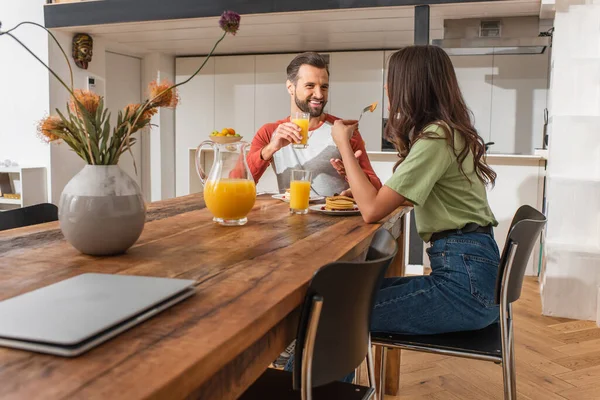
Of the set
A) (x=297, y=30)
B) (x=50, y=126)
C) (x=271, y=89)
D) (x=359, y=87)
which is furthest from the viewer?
(x=271, y=89)

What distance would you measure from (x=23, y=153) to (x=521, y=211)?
15.2 feet

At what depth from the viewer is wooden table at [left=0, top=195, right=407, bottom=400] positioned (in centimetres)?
59

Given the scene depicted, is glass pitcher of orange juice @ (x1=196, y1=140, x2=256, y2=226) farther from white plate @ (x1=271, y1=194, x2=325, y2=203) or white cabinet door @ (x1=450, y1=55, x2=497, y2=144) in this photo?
white cabinet door @ (x1=450, y1=55, x2=497, y2=144)

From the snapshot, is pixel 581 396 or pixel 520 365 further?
pixel 520 365

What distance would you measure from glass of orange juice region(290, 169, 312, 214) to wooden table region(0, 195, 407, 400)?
0.11m

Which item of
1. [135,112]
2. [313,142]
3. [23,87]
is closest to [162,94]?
[135,112]

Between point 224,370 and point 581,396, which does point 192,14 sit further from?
point 224,370

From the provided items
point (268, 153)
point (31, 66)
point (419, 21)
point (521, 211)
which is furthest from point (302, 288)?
point (31, 66)

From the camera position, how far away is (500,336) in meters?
1.59

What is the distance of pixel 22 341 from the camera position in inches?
26.3

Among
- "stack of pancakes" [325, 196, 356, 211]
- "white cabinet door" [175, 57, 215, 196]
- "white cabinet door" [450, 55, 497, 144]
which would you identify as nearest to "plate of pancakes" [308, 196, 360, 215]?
"stack of pancakes" [325, 196, 356, 211]

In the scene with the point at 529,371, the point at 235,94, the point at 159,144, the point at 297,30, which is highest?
the point at 297,30

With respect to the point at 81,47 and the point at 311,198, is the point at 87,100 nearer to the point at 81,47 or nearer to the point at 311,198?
the point at 311,198

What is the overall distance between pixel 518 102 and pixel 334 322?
16.0 ft
